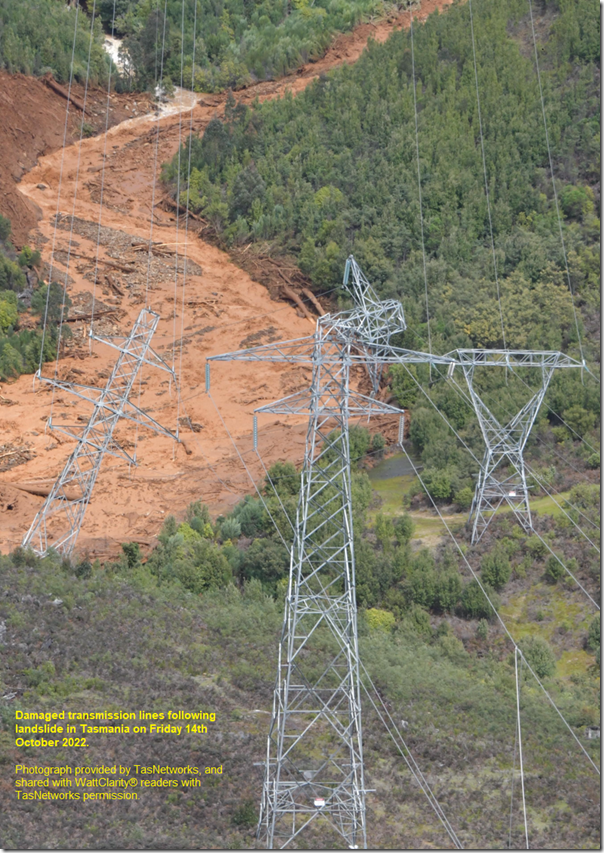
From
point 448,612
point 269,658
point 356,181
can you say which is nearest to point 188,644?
point 269,658

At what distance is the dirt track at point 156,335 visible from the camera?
153 feet

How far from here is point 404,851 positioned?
26438 mm

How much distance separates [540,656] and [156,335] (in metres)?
28.5

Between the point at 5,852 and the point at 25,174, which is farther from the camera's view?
the point at 25,174

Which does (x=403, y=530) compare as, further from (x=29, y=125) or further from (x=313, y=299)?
(x=29, y=125)

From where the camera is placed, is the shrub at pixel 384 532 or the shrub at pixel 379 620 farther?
the shrub at pixel 384 532

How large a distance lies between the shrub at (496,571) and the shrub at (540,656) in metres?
3.40

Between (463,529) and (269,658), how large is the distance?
1072 cm

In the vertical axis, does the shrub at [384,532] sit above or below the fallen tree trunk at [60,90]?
below

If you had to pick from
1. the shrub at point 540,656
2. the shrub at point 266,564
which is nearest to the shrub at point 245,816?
the shrub at point 540,656

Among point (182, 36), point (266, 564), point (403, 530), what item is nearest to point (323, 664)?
point (266, 564)

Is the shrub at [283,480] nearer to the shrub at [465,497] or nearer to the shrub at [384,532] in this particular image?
the shrub at [384,532]

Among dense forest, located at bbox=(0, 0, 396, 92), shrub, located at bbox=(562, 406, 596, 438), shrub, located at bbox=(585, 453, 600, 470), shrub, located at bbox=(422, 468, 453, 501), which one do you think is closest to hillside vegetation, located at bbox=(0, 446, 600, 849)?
shrub, located at bbox=(422, 468, 453, 501)

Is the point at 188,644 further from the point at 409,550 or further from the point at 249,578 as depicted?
the point at 409,550
